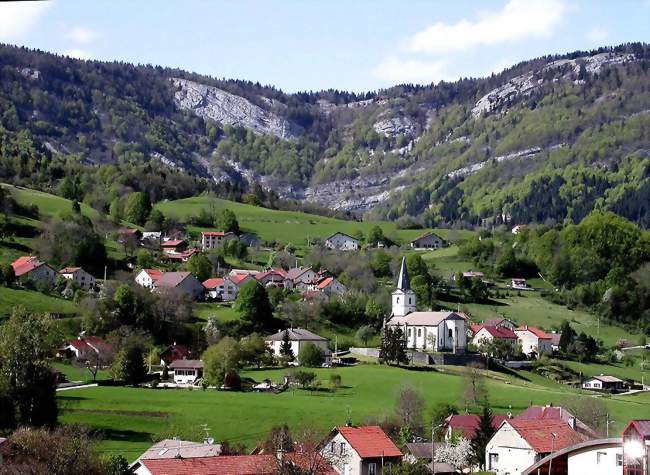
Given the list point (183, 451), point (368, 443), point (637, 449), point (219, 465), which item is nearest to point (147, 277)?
point (368, 443)

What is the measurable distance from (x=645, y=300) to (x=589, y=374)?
114ft

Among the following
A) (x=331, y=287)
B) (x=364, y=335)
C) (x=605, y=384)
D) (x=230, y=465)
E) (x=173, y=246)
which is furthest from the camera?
(x=173, y=246)

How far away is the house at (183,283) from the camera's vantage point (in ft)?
324

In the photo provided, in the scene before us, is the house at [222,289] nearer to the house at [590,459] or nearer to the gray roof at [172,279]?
the gray roof at [172,279]

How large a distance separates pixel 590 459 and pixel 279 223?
418 feet

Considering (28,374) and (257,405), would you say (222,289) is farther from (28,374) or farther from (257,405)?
(28,374)

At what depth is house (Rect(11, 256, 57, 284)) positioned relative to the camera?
93312mm

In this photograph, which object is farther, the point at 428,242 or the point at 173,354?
the point at 428,242

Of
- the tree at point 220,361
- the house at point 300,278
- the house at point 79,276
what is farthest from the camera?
the house at point 300,278

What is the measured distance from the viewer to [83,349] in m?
76.1

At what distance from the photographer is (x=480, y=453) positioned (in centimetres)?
5119

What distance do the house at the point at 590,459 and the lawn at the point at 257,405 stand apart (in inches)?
767

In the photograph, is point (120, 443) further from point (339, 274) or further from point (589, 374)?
point (339, 274)

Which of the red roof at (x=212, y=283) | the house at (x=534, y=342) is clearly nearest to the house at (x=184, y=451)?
the house at (x=534, y=342)
